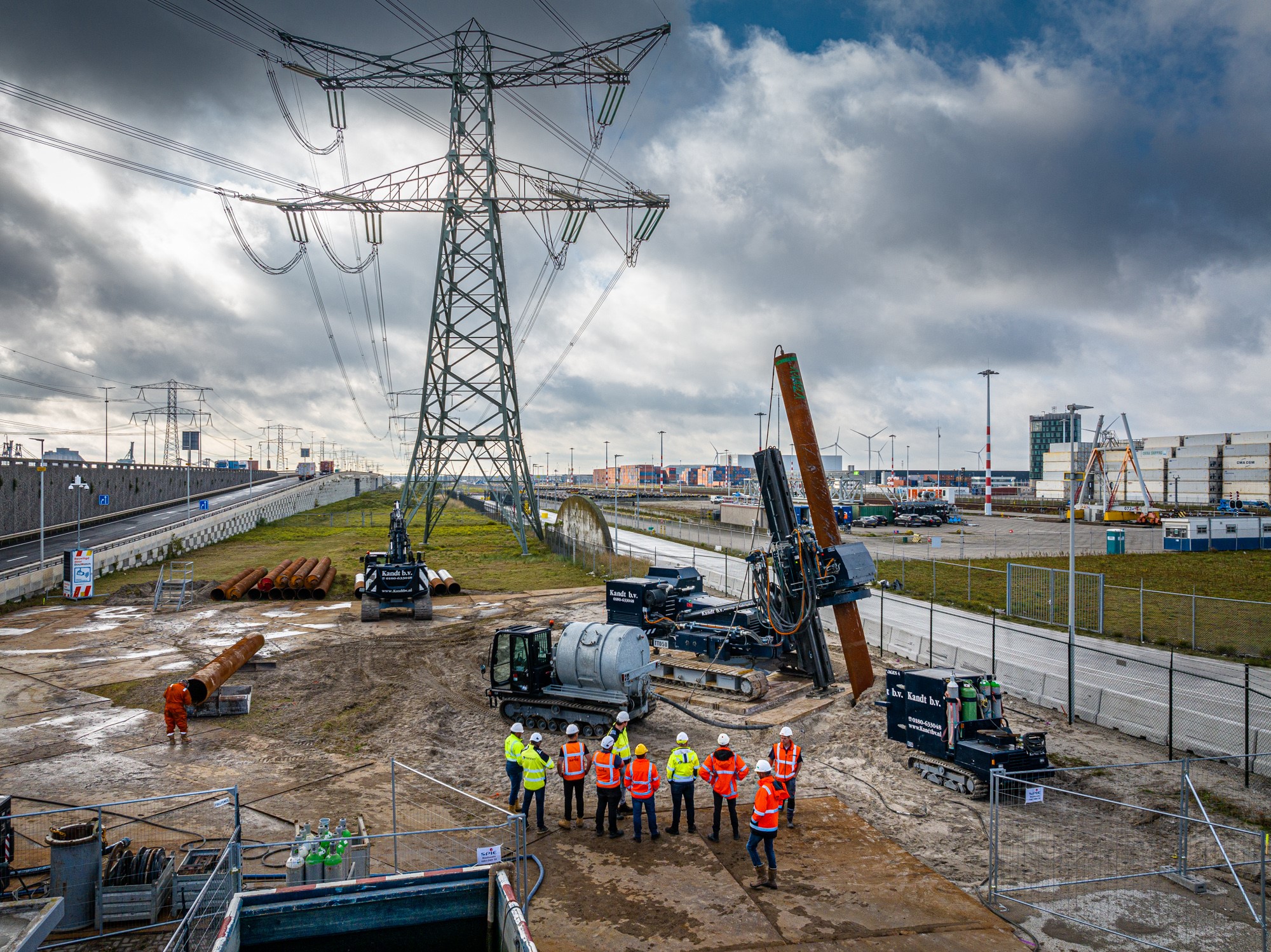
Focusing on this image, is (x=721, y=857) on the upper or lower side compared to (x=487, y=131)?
lower

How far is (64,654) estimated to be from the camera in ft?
78.0

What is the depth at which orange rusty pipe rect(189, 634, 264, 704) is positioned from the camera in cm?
1775

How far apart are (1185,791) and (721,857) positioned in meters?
6.11

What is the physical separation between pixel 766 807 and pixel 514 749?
167 inches

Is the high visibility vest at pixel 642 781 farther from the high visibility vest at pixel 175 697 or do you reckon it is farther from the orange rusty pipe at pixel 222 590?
the orange rusty pipe at pixel 222 590

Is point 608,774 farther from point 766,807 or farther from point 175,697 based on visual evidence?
point 175,697

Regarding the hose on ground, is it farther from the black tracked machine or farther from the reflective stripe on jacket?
the reflective stripe on jacket

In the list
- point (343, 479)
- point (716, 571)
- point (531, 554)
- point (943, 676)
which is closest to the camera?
point (943, 676)

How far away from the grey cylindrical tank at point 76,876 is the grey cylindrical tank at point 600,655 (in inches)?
375

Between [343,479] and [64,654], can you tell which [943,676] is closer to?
[64,654]

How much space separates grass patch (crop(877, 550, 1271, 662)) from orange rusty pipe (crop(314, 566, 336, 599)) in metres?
26.4

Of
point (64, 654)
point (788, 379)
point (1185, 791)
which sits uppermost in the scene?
point (788, 379)

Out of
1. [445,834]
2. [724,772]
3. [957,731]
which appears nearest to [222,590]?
[445,834]

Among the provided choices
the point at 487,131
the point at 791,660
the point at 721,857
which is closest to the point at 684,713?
the point at 791,660
